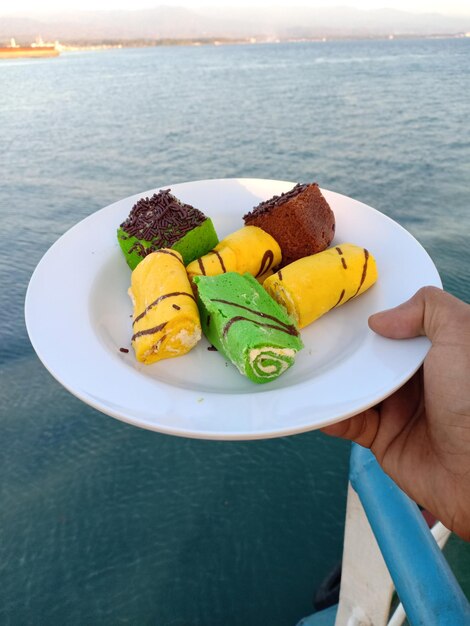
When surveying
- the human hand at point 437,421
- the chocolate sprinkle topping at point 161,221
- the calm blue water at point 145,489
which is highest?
the chocolate sprinkle topping at point 161,221

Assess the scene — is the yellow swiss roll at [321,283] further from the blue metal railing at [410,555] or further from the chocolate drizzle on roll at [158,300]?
the blue metal railing at [410,555]

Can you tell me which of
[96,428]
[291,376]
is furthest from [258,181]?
[96,428]

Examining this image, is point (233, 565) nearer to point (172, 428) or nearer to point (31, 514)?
point (31, 514)

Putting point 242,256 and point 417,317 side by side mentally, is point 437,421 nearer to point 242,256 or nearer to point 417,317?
point 417,317

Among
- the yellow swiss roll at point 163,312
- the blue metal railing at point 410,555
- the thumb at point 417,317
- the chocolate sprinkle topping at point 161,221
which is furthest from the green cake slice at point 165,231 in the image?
the blue metal railing at point 410,555

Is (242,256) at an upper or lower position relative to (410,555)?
upper

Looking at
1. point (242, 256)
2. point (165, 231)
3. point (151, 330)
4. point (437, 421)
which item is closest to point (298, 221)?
point (242, 256)
